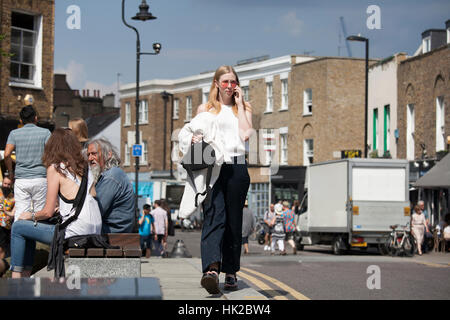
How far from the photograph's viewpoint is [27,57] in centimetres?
2455

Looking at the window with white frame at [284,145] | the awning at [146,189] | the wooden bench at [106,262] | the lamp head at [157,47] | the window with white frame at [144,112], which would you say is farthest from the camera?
the window with white frame at [144,112]

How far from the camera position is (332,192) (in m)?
27.1

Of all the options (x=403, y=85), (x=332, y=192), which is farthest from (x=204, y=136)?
(x=403, y=85)

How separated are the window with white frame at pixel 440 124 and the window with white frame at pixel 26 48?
17.1 m

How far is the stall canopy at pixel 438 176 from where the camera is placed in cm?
3036

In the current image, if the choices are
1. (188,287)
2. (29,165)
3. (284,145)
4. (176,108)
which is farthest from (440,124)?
(176,108)

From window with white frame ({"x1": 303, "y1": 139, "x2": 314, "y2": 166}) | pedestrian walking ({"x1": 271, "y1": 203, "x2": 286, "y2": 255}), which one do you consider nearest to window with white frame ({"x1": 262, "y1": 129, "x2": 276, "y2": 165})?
pedestrian walking ({"x1": 271, "y1": 203, "x2": 286, "y2": 255})

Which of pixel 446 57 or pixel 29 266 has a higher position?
pixel 446 57

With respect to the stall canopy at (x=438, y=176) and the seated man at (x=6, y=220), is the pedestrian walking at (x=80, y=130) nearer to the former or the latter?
the seated man at (x=6, y=220)

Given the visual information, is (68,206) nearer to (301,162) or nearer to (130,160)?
(301,162)

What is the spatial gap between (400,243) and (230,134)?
19.1 m

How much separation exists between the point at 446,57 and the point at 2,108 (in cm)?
1867

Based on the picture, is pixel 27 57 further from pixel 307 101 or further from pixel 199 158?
pixel 307 101

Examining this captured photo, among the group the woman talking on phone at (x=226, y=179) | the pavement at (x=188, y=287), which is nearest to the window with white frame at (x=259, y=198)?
the pavement at (x=188, y=287)
